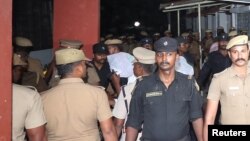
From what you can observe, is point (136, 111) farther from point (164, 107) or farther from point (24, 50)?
point (24, 50)

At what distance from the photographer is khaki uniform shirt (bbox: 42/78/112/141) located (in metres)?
3.77

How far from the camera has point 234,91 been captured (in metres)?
4.45

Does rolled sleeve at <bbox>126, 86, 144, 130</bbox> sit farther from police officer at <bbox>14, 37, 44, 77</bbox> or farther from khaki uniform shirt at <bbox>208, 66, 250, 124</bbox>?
police officer at <bbox>14, 37, 44, 77</bbox>

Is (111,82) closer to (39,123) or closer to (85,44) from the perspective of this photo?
(85,44)

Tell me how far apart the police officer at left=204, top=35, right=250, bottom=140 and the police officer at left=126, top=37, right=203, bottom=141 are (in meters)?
0.37

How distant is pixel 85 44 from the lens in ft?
24.8

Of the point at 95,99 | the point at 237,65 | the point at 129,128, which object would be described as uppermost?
the point at 237,65

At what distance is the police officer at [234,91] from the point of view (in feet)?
14.5

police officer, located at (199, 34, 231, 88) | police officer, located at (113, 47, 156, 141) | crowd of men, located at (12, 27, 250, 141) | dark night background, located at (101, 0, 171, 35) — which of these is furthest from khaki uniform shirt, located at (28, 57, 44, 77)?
dark night background, located at (101, 0, 171, 35)

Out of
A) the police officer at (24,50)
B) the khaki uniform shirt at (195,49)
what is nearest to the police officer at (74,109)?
the police officer at (24,50)

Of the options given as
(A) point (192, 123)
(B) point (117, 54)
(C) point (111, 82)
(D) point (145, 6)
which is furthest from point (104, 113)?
(D) point (145, 6)

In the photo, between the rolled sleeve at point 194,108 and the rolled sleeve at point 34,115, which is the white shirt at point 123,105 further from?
the rolled sleeve at point 34,115

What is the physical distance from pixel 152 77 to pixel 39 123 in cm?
123

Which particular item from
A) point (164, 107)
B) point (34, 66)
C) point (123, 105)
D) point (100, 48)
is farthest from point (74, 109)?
point (100, 48)
